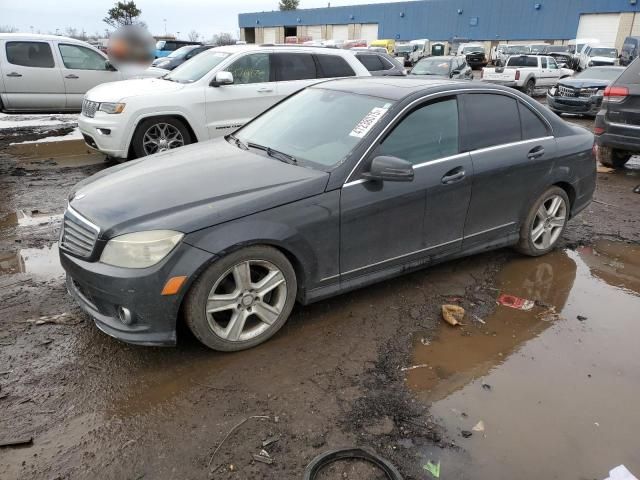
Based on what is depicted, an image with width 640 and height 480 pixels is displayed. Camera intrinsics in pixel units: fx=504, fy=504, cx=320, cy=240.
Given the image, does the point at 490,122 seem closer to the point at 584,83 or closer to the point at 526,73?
the point at 584,83

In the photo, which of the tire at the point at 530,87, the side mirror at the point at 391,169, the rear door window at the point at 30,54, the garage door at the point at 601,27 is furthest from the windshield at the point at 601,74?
the garage door at the point at 601,27

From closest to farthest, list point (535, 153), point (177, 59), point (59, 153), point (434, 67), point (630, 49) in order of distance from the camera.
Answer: point (535, 153) < point (59, 153) < point (177, 59) < point (434, 67) < point (630, 49)

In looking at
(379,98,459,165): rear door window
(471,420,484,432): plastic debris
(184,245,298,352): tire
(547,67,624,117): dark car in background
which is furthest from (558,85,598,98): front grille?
(471,420,484,432): plastic debris

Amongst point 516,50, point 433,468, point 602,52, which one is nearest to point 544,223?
point 433,468

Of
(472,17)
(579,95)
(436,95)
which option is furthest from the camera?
(472,17)

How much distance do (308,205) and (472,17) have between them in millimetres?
56020

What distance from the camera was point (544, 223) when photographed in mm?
4797

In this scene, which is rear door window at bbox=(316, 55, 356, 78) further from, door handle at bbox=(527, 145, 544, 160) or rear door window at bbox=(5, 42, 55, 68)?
rear door window at bbox=(5, 42, 55, 68)

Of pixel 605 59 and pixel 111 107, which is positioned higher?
pixel 111 107

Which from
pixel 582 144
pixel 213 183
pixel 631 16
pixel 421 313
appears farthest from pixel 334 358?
pixel 631 16

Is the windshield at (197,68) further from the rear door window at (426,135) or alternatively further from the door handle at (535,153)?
the door handle at (535,153)

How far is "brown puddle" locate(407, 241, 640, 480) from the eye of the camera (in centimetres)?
256

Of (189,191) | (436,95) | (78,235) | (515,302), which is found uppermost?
(436,95)

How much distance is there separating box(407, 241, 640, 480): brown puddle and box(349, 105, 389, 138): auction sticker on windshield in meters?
1.54
